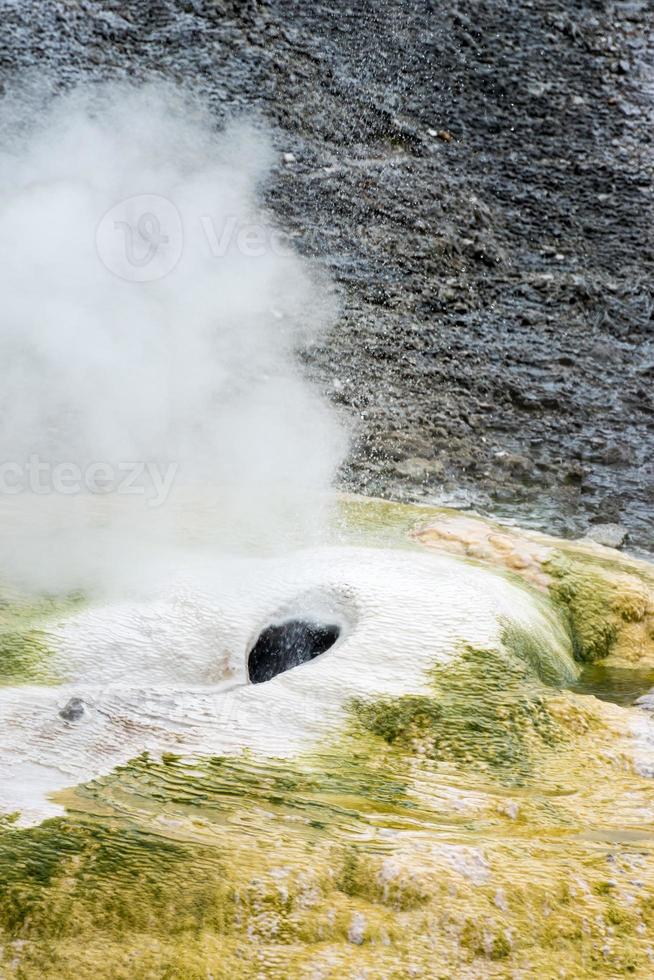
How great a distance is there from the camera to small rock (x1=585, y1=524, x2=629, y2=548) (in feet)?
17.2

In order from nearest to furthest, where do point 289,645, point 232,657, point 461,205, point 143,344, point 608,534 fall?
1. point 232,657
2. point 289,645
3. point 608,534
4. point 143,344
5. point 461,205

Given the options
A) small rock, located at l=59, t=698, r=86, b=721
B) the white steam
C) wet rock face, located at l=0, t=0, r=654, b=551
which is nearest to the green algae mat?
small rock, located at l=59, t=698, r=86, b=721

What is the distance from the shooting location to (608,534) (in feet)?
17.4

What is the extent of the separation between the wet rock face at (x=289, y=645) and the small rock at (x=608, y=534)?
7.62ft

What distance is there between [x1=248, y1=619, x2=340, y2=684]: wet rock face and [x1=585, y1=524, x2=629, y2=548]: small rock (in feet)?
7.62

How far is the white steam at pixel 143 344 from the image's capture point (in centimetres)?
438

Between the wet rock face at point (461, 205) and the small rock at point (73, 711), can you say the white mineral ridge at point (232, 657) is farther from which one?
the wet rock face at point (461, 205)

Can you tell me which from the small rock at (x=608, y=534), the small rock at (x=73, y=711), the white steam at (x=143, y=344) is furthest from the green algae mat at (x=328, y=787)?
the small rock at (x=608, y=534)

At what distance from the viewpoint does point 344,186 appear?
7.47m

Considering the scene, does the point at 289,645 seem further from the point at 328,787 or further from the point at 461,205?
the point at 461,205

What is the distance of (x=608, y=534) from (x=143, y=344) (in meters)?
2.71

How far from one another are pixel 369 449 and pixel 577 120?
13.8ft

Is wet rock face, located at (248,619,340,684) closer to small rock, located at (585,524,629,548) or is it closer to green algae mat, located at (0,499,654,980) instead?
green algae mat, located at (0,499,654,980)

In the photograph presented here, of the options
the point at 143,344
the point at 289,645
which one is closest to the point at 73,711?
the point at 289,645
